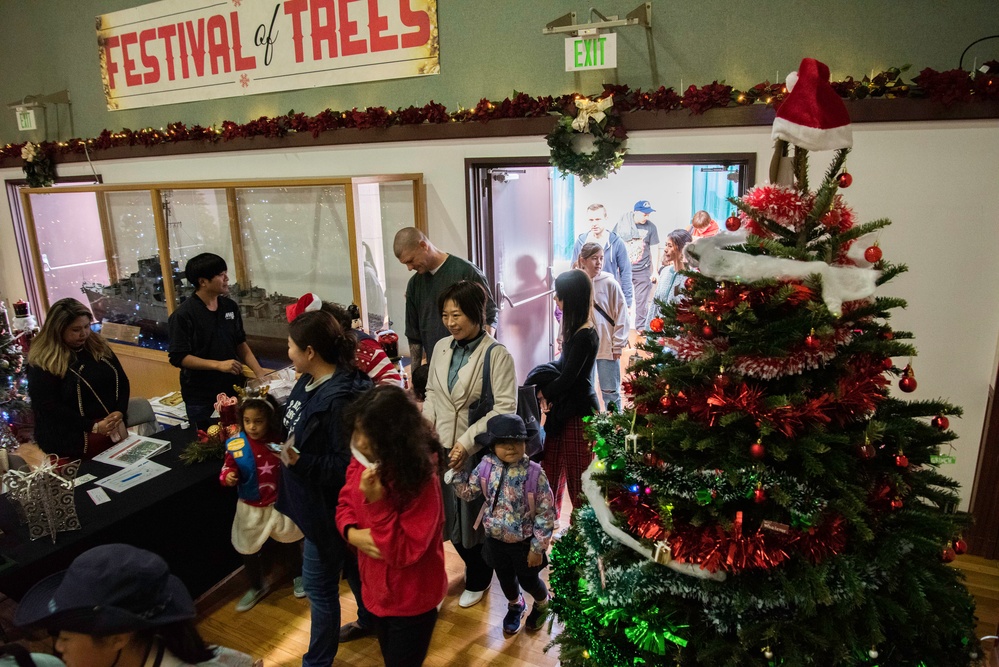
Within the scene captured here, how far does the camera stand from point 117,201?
5.87 metres

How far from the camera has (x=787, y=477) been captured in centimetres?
160

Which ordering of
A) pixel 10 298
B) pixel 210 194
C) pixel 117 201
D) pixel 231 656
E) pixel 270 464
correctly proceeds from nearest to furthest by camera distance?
pixel 231 656, pixel 270 464, pixel 210 194, pixel 117 201, pixel 10 298

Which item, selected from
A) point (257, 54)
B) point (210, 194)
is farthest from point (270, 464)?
point (257, 54)

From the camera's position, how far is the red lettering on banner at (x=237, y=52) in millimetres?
5359

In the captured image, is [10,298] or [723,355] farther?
[10,298]

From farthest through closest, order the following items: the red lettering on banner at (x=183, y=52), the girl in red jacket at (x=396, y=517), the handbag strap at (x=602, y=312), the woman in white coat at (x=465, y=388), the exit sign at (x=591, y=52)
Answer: the red lettering on banner at (x=183, y=52), the handbag strap at (x=602, y=312), the exit sign at (x=591, y=52), the woman in white coat at (x=465, y=388), the girl in red jacket at (x=396, y=517)

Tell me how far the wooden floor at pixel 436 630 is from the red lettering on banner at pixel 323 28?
377 centimetres

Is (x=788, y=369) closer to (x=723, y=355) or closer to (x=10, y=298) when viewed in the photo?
(x=723, y=355)

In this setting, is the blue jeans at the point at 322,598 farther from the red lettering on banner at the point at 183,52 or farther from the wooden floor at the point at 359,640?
the red lettering on banner at the point at 183,52

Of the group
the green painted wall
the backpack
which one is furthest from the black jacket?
the green painted wall

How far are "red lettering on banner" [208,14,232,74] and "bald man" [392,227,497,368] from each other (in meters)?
2.86

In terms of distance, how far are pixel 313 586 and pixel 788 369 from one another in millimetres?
1961

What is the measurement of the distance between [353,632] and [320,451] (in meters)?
1.09

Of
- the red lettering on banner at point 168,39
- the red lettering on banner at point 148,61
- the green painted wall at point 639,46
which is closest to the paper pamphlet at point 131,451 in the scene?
the green painted wall at point 639,46
